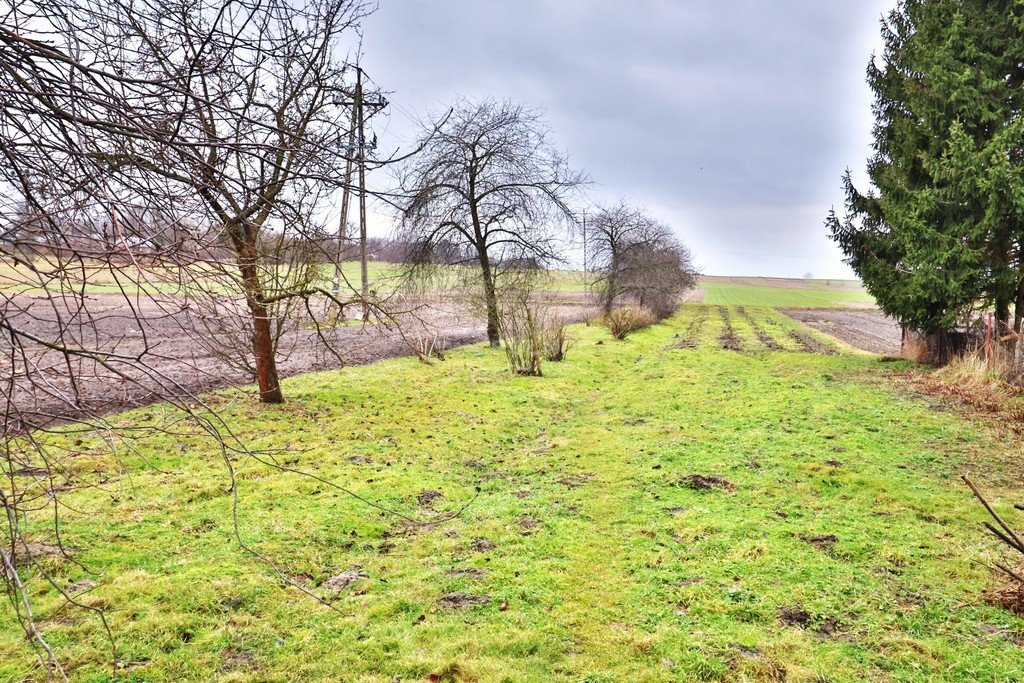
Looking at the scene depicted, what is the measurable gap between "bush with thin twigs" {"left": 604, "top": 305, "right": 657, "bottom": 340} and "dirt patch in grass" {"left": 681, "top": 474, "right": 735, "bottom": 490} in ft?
48.2

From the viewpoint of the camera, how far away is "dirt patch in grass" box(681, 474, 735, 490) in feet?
20.6

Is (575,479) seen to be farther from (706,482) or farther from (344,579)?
(344,579)

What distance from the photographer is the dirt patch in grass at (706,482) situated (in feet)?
20.6

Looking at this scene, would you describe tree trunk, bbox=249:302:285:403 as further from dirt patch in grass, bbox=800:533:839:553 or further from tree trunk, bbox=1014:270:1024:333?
tree trunk, bbox=1014:270:1024:333

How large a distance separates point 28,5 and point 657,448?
23.5 feet

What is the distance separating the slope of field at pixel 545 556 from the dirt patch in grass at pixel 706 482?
0.11 feet

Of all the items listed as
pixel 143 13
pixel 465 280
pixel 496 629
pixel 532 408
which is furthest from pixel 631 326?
pixel 143 13

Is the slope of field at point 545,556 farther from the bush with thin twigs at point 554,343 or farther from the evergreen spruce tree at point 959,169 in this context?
the bush with thin twigs at point 554,343

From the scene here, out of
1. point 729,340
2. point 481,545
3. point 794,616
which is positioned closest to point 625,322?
point 729,340

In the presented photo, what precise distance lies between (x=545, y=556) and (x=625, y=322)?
686 inches

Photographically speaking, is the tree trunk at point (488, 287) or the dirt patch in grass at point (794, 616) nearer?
the dirt patch in grass at point (794, 616)

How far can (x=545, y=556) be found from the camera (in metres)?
4.82

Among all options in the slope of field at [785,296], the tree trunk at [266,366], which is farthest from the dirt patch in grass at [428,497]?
the slope of field at [785,296]

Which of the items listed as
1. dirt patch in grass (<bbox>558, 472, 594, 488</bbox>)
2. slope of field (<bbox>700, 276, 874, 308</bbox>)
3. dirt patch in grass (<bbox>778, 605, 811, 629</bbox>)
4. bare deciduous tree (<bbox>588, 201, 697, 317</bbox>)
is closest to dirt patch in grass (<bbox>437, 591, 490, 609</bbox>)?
dirt patch in grass (<bbox>778, 605, 811, 629</bbox>)
